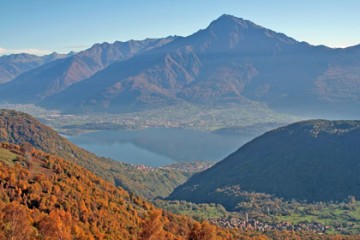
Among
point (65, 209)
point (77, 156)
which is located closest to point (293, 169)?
point (77, 156)

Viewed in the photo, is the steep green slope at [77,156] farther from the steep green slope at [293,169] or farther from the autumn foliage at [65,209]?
the autumn foliage at [65,209]

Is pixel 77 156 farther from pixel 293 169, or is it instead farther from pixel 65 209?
pixel 65 209

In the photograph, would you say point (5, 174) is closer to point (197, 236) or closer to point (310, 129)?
point (197, 236)

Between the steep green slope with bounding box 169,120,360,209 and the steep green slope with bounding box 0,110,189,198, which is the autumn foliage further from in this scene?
the steep green slope with bounding box 0,110,189,198

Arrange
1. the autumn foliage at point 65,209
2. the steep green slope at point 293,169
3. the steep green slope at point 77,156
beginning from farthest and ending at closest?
the steep green slope at point 77,156 < the steep green slope at point 293,169 < the autumn foliage at point 65,209

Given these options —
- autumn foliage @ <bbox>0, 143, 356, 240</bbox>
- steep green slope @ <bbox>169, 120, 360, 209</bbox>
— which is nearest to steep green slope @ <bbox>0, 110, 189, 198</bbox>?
steep green slope @ <bbox>169, 120, 360, 209</bbox>

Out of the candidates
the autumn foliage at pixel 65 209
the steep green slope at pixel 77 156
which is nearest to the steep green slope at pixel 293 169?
the steep green slope at pixel 77 156

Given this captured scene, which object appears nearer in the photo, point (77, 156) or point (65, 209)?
point (65, 209)
